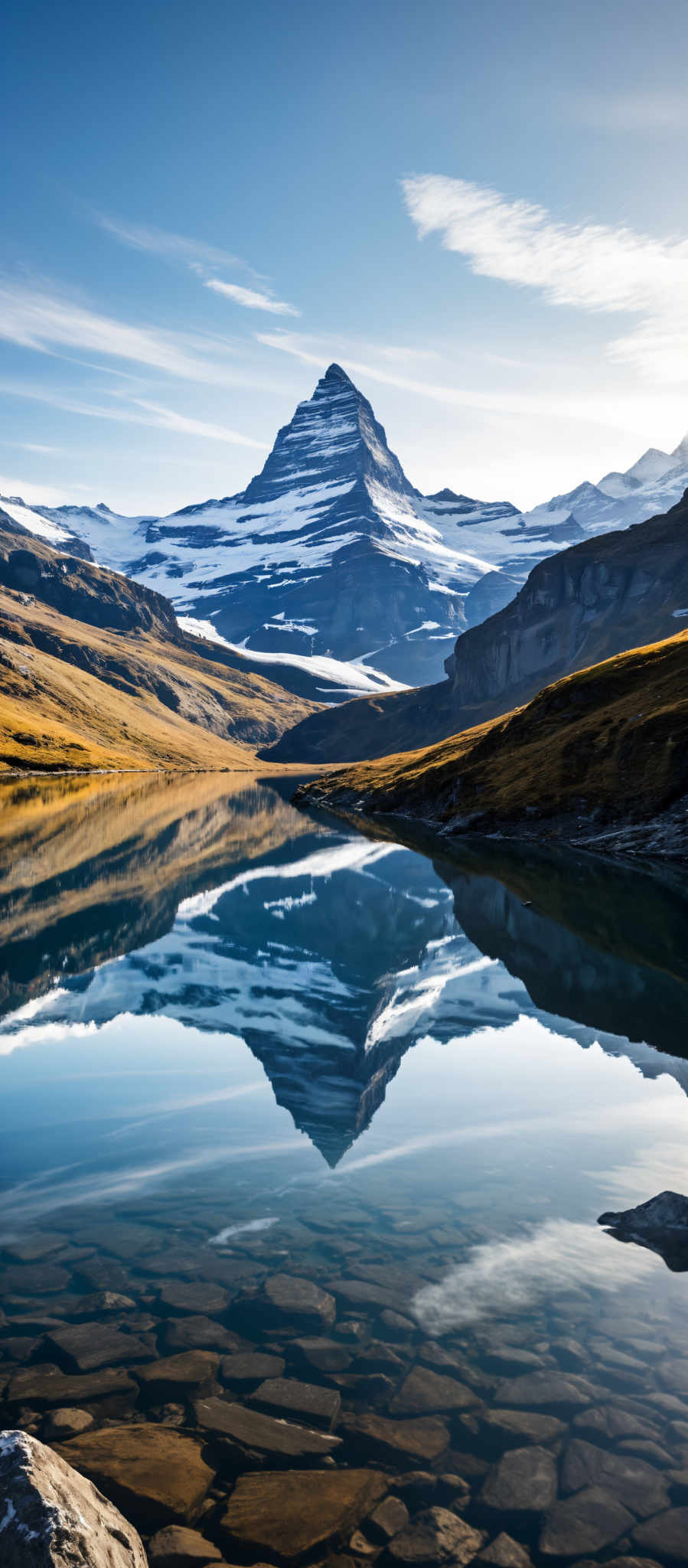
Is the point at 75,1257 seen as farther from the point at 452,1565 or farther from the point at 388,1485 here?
the point at 452,1565

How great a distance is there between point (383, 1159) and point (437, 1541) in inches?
475

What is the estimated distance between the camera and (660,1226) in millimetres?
17594

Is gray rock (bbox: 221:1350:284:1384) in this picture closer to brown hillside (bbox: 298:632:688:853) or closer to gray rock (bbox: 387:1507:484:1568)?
gray rock (bbox: 387:1507:484:1568)

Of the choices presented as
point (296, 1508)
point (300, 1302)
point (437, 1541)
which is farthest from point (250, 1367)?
point (437, 1541)

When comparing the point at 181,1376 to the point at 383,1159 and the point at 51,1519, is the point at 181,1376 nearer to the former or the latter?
the point at 51,1519

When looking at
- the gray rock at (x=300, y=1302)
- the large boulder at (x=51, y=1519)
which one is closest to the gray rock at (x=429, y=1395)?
the gray rock at (x=300, y=1302)

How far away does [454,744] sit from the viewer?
172500mm

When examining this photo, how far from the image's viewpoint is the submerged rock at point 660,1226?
1690cm

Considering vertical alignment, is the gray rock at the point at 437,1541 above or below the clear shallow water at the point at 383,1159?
below

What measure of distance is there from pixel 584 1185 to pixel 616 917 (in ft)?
121

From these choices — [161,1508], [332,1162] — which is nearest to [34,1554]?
[161,1508]

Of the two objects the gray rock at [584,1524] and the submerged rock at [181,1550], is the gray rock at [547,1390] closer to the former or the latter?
the gray rock at [584,1524]

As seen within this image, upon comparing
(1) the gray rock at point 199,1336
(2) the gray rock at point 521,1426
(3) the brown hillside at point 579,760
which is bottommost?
(2) the gray rock at point 521,1426

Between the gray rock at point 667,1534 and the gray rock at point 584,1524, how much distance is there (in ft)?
0.61
